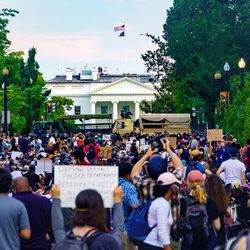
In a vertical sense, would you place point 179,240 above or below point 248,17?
below

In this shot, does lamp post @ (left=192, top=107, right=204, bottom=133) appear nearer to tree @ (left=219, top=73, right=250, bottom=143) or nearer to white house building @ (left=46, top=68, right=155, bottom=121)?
tree @ (left=219, top=73, right=250, bottom=143)

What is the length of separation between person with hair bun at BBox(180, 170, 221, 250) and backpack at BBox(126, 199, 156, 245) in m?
0.44

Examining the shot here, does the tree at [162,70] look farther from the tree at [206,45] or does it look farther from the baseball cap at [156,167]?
the baseball cap at [156,167]

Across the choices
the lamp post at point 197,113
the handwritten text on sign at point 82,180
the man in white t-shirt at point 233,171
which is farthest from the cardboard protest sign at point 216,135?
the lamp post at point 197,113

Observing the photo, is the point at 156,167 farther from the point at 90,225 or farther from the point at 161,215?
the point at 90,225

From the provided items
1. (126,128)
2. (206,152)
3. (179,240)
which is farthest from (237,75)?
(179,240)

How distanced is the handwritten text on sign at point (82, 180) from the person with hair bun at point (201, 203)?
1.33 m

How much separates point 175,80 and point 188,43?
28.9 ft

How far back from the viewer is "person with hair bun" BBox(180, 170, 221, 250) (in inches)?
421

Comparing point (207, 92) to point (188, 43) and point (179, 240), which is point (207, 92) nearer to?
point (188, 43)

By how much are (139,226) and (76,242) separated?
10.7 feet

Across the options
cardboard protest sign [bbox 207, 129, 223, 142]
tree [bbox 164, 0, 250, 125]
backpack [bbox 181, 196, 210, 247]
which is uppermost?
tree [bbox 164, 0, 250, 125]

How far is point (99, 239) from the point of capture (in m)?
7.28

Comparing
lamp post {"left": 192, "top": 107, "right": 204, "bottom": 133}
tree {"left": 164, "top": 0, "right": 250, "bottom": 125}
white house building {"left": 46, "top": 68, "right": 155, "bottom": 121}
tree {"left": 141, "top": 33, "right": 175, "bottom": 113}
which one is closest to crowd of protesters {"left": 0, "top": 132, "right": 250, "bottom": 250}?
tree {"left": 164, "top": 0, "right": 250, "bottom": 125}
